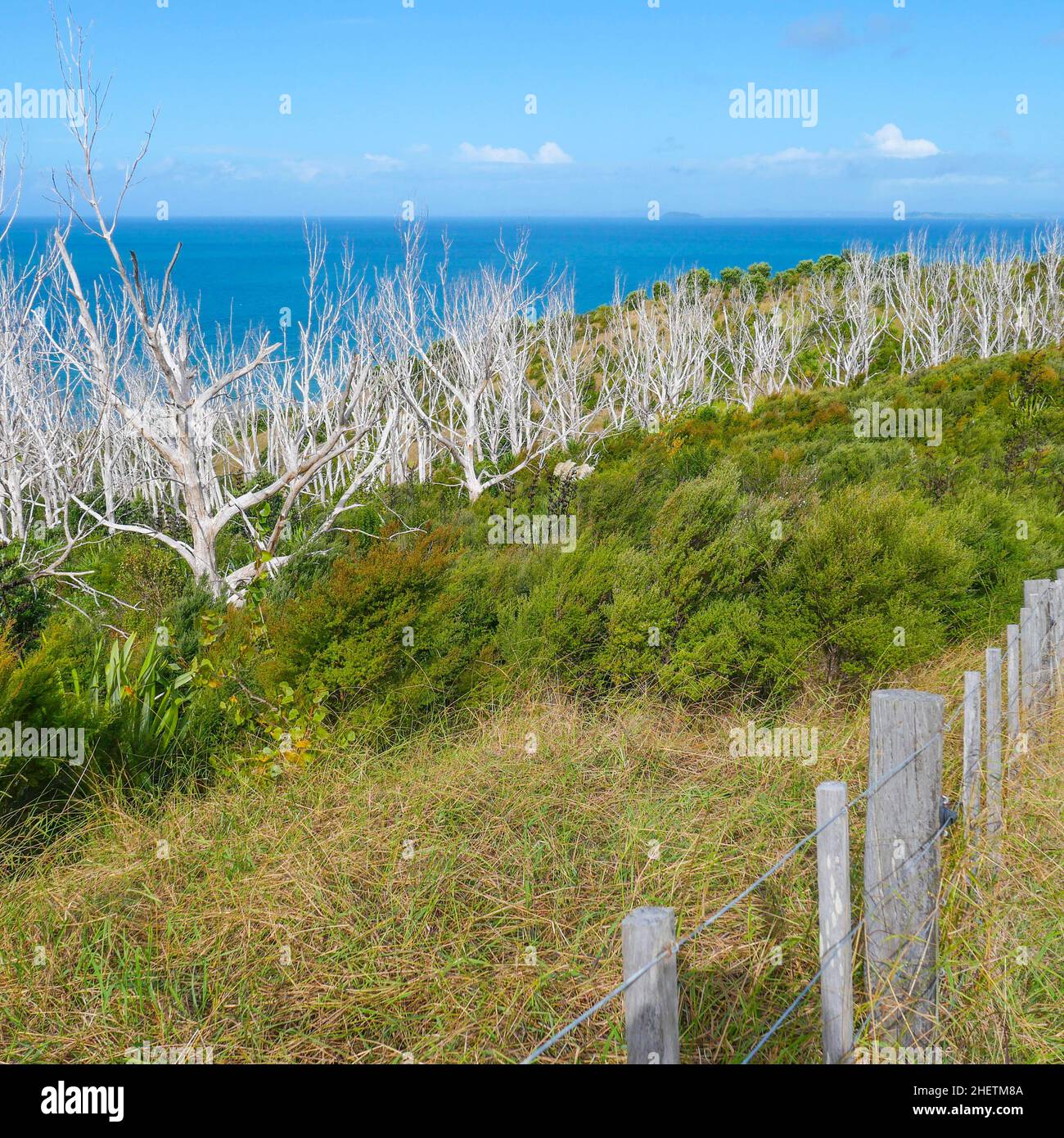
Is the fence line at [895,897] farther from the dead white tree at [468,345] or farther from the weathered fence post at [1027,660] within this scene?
the dead white tree at [468,345]

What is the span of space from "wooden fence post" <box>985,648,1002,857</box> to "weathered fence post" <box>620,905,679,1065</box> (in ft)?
6.74

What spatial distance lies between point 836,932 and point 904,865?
39 cm

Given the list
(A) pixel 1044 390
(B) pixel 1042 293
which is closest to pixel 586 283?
(B) pixel 1042 293

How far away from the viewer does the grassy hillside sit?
271 cm

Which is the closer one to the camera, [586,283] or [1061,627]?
[1061,627]

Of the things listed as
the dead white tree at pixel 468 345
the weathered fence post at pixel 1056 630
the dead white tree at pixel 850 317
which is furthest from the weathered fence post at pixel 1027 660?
the dead white tree at pixel 850 317

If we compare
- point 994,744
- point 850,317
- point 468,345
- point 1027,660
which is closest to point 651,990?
point 994,744

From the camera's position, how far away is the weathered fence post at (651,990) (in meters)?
1.43

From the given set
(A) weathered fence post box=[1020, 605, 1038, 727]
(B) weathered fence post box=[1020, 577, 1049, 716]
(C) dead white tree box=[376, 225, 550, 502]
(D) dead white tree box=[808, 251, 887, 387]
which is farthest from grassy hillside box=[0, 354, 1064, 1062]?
(D) dead white tree box=[808, 251, 887, 387]

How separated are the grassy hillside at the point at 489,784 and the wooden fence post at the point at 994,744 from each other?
7.9 inches

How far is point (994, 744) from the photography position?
10.7 feet

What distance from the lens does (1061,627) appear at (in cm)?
482

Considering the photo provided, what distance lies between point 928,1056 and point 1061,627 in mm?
3189

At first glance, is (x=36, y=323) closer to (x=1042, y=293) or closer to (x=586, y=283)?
(x=1042, y=293)
